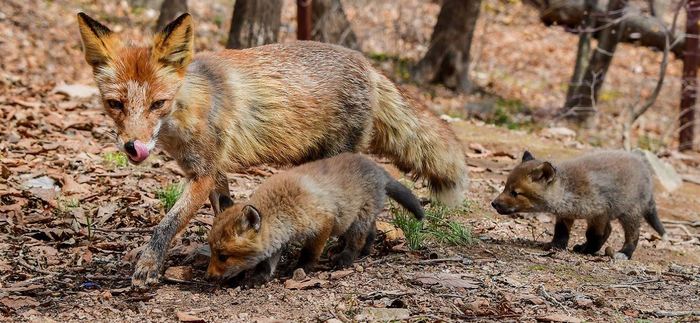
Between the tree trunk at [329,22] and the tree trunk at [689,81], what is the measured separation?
653 centimetres

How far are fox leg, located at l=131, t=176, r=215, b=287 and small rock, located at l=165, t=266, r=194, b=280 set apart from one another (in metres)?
0.16

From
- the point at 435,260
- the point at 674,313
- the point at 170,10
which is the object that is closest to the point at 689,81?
the point at 435,260

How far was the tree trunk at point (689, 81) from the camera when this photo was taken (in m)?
15.1

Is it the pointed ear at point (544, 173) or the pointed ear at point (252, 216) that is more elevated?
the pointed ear at point (544, 173)

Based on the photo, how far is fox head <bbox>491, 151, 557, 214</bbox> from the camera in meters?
7.81

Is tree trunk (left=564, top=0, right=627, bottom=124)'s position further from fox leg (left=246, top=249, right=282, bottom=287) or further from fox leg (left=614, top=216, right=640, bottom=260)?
fox leg (left=246, top=249, right=282, bottom=287)

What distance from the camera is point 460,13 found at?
59.0ft

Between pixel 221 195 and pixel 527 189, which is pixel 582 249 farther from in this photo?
pixel 221 195

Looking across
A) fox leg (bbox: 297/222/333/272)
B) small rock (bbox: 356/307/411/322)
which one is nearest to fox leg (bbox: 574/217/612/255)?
fox leg (bbox: 297/222/333/272)

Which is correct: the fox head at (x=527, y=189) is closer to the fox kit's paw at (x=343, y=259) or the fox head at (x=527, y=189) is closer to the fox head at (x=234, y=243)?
the fox kit's paw at (x=343, y=259)

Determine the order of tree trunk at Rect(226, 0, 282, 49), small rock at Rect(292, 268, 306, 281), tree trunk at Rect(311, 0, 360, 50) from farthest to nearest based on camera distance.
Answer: tree trunk at Rect(311, 0, 360, 50) → tree trunk at Rect(226, 0, 282, 49) → small rock at Rect(292, 268, 306, 281)

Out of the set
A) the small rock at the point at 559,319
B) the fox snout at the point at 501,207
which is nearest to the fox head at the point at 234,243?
the small rock at the point at 559,319

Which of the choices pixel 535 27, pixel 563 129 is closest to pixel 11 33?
pixel 563 129

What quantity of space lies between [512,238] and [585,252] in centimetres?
74
